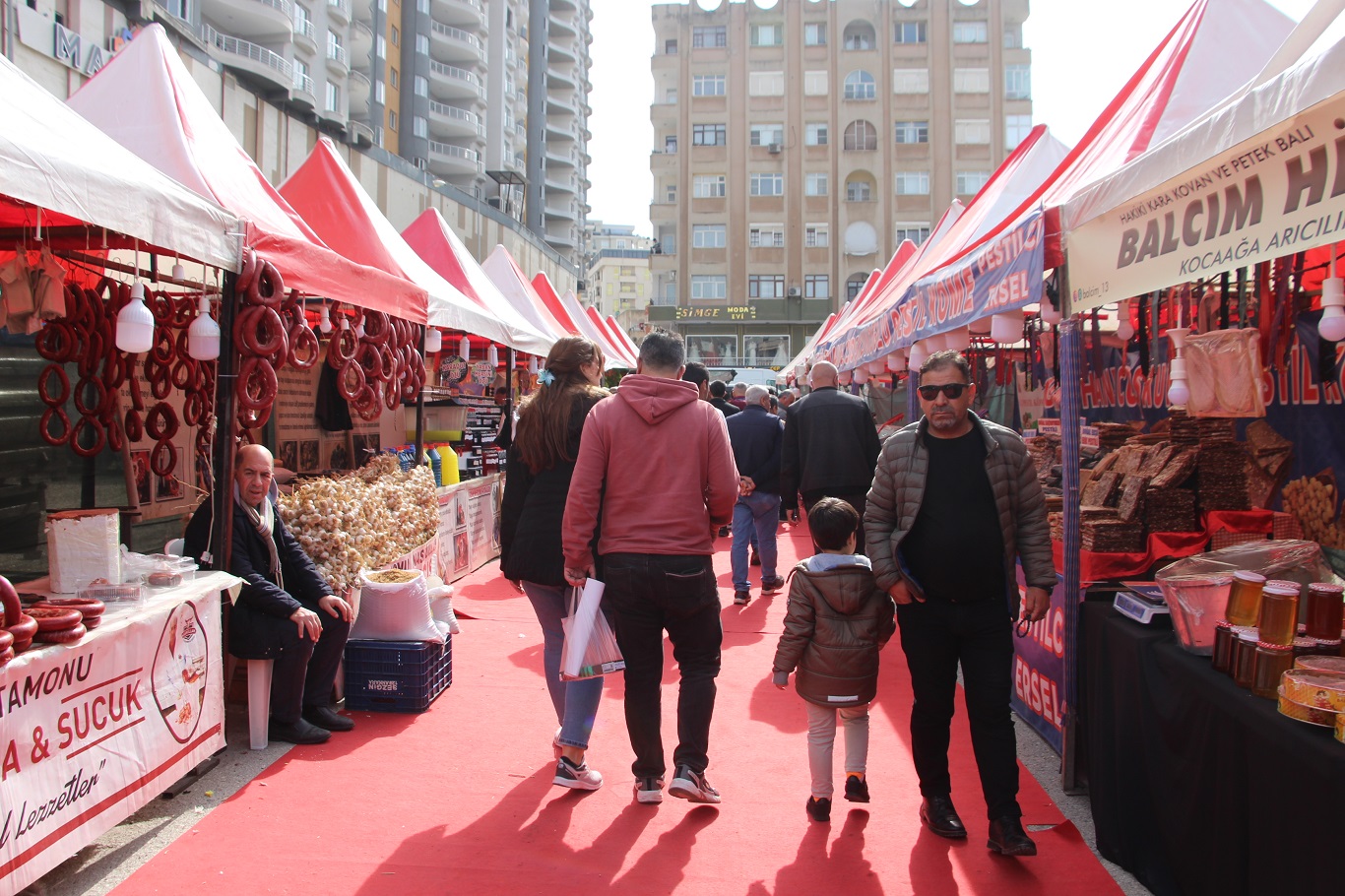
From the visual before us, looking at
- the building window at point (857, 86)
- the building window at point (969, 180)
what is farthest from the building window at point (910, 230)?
the building window at point (857, 86)

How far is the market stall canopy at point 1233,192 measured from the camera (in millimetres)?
2617

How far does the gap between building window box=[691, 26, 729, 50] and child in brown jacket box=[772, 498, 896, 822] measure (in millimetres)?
52514

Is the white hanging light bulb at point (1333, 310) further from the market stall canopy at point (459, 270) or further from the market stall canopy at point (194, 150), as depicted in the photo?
the market stall canopy at point (459, 270)

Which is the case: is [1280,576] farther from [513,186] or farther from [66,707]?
[513,186]

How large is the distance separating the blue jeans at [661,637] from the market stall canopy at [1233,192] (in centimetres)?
208

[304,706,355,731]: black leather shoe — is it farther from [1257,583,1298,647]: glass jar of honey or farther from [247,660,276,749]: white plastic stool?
[1257,583,1298,647]: glass jar of honey

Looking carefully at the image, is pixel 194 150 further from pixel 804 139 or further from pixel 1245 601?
pixel 804 139

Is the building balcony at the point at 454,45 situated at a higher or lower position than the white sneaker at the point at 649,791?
higher

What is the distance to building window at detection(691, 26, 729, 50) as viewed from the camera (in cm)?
5128

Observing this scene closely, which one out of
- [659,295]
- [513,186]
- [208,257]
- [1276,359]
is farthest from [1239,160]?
[513,186]

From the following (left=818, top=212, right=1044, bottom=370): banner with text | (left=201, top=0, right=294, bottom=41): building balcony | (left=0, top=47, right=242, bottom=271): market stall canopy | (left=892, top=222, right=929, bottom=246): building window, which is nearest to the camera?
(left=0, top=47, right=242, bottom=271): market stall canopy

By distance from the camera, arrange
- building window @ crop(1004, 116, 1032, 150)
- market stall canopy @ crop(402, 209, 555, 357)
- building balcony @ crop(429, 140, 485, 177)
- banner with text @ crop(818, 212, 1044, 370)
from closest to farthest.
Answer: banner with text @ crop(818, 212, 1044, 370) < market stall canopy @ crop(402, 209, 555, 357) < building window @ crop(1004, 116, 1032, 150) < building balcony @ crop(429, 140, 485, 177)

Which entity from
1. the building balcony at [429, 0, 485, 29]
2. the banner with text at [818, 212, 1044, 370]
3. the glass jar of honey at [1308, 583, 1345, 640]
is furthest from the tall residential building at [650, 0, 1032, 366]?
the glass jar of honey at [1308, 583, 1345, 640]

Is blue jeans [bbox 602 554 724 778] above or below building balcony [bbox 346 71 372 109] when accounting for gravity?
below
